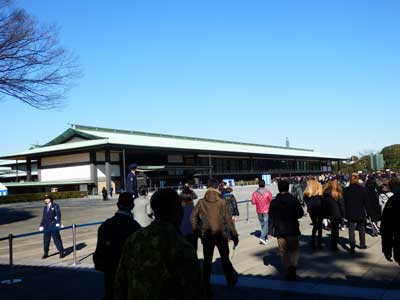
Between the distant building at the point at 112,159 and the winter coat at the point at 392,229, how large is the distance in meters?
43.9

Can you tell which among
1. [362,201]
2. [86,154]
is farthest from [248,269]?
[86,154]

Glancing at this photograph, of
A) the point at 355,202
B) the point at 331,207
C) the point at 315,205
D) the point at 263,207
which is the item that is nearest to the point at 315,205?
the point at 315,205

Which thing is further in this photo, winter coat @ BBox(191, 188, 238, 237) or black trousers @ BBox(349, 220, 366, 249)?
black trousers @ BBox(349, 220, 366, 249)

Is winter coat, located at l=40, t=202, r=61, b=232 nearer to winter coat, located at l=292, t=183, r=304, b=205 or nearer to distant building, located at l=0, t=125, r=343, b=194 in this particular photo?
winter coat, located at l=292, t=183, r=304, b=205

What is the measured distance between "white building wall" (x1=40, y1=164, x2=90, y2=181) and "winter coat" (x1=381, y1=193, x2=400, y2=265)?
185 ft

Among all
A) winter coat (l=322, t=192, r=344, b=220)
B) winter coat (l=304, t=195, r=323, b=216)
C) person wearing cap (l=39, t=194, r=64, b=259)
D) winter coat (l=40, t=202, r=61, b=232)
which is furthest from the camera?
winter coat (l=40, t=202, r=61, b=232)

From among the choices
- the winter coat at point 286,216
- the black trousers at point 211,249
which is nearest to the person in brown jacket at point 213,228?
the black trousers at point 211,249

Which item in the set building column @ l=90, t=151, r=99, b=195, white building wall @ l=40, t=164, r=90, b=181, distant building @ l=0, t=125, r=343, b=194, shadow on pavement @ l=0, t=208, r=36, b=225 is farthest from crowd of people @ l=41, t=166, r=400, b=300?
white building wall @ l=40, t=164, r=90, b=181

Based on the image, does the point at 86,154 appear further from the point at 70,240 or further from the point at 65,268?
the point at 65,268

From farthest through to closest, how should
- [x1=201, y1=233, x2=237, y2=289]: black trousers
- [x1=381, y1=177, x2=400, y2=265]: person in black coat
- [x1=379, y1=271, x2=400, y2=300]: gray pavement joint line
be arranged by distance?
[x1=201, y1=233, x2=237, y2=289]: black trousers
[x1=379, y1=271, x2=400, y2=300]: gray pavement joint line
[x1=381, y1=177, x2=400, y2=265]: person in black coat

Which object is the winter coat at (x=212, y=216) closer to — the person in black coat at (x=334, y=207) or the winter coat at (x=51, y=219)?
the person in black coat at (x=334, y=207)

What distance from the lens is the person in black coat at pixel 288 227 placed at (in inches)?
292

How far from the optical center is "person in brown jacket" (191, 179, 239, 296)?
6.94 meters

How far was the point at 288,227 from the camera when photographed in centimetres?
742
